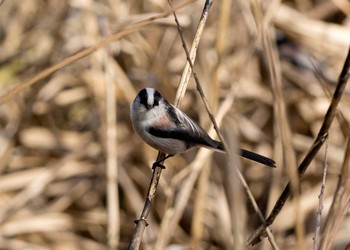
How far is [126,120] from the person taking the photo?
3.28 m

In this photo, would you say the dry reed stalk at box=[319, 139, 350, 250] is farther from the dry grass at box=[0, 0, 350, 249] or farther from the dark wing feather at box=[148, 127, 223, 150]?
the dry grass at box=[0, 0, 350, 249]

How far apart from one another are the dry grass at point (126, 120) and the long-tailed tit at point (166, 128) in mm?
1009

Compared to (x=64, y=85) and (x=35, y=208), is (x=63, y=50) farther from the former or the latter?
(x=35, y=208)

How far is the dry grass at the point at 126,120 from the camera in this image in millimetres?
3039

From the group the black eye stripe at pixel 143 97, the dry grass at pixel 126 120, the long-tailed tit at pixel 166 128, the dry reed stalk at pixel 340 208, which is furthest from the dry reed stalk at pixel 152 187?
the dry grass at pixel 126 120

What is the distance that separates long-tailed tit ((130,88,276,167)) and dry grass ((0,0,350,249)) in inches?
39.7

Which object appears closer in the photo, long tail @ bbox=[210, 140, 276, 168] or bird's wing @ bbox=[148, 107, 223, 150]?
long tail @ bbox=[210, 140, 276, 168]

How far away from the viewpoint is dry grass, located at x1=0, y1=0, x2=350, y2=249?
9.97ft

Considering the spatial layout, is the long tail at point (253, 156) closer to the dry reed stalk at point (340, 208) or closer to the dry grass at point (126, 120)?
the dry reed stalk at point (340, 208)

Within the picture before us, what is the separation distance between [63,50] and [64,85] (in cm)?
22

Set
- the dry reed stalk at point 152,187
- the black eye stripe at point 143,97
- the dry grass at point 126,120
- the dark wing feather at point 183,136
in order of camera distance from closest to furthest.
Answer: the dry reed stalk at point 152,187 → the dark wing feather at point 183,136 → the black eye stripe at point 143,97 → the dry grass at point 126,120

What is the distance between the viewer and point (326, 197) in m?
3.14

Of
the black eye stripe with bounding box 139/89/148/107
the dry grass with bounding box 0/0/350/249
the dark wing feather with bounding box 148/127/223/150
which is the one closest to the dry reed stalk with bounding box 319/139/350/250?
the dark wing feather with bounding box 148/127/223/150

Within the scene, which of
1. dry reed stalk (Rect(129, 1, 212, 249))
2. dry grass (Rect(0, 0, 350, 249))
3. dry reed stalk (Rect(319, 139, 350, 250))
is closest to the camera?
dry reed stalk (Rect(319, 139, 350, 250))
